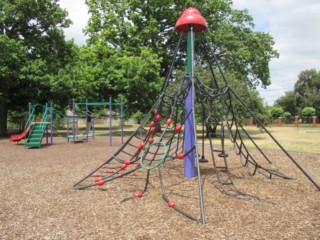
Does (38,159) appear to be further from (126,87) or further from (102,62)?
(102,62)

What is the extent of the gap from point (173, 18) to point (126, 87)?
25.9ft

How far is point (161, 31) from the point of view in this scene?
24.6 meters

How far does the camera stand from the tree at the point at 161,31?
2222 centimetres

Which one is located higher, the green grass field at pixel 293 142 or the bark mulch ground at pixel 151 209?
the green grass field at pixel 293 142

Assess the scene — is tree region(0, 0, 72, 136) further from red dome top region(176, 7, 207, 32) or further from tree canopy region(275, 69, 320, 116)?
tree canopy region(275, 69, 320, 116)

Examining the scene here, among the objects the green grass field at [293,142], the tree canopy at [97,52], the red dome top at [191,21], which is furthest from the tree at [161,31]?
the red dome top at [191,21]

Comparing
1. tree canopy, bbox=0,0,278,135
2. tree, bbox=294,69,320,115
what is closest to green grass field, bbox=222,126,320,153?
tree canopy, bbox=0,0,278,135

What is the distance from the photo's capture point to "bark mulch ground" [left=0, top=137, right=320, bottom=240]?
3674 millimetres

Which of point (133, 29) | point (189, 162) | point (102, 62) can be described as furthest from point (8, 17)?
point (189, 162)

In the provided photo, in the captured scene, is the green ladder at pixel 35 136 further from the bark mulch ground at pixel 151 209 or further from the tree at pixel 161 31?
the tree at pixel 161 31

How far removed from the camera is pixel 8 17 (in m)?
18.5

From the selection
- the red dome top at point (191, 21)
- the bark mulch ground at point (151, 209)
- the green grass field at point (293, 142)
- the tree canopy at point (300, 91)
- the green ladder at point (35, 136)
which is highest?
the tree canopy at point (300, 91)

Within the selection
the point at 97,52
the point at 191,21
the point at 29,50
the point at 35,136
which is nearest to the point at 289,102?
the point at 97,52

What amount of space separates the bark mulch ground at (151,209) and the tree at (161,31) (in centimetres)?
1595
